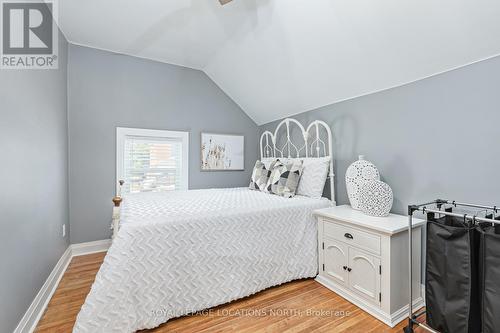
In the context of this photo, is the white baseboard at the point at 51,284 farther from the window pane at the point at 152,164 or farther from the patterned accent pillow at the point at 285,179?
the patterned accent pillow at the point at 285,179

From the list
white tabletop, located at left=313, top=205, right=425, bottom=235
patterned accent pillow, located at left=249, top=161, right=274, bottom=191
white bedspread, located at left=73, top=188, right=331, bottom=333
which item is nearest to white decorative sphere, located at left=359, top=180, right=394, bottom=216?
white tabletop, located at left=313, top=205, right=425, bottom=235

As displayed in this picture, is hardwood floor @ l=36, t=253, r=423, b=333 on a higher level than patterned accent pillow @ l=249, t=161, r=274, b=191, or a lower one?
lower

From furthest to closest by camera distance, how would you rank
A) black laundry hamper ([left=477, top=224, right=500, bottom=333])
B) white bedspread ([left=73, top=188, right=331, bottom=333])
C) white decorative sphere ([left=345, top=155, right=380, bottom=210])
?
1. white decorative sphere ([left=345, top=155, right=380, bottom=210])
2. white bedspread ([left=73, top=188, right=331, bottom=333])
3. black laundry hamper ([left=477, top=224, right=500, bottom=333])

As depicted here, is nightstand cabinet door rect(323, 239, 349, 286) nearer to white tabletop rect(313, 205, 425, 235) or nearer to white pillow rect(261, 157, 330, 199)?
white tabletop rect(313, 205, 425, 235)

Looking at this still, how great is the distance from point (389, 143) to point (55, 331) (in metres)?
2.94

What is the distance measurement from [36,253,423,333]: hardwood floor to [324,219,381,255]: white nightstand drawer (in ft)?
1.57

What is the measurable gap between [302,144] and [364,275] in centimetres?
179

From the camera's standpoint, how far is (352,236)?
1.87 metres

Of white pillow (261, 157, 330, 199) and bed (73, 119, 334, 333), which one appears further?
white pillow (261, 157, 330, 199)

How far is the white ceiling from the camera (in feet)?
5.05

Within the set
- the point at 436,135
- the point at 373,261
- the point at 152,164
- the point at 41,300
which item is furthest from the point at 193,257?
the point at 436,135

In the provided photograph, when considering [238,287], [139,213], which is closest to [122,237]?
[139,213]

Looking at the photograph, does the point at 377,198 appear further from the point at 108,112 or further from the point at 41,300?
the point at 108,112

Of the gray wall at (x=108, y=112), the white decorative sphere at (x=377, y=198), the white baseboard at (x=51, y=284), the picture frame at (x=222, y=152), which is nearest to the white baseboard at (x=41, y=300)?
the white baseboard at (x=51, y=284)
